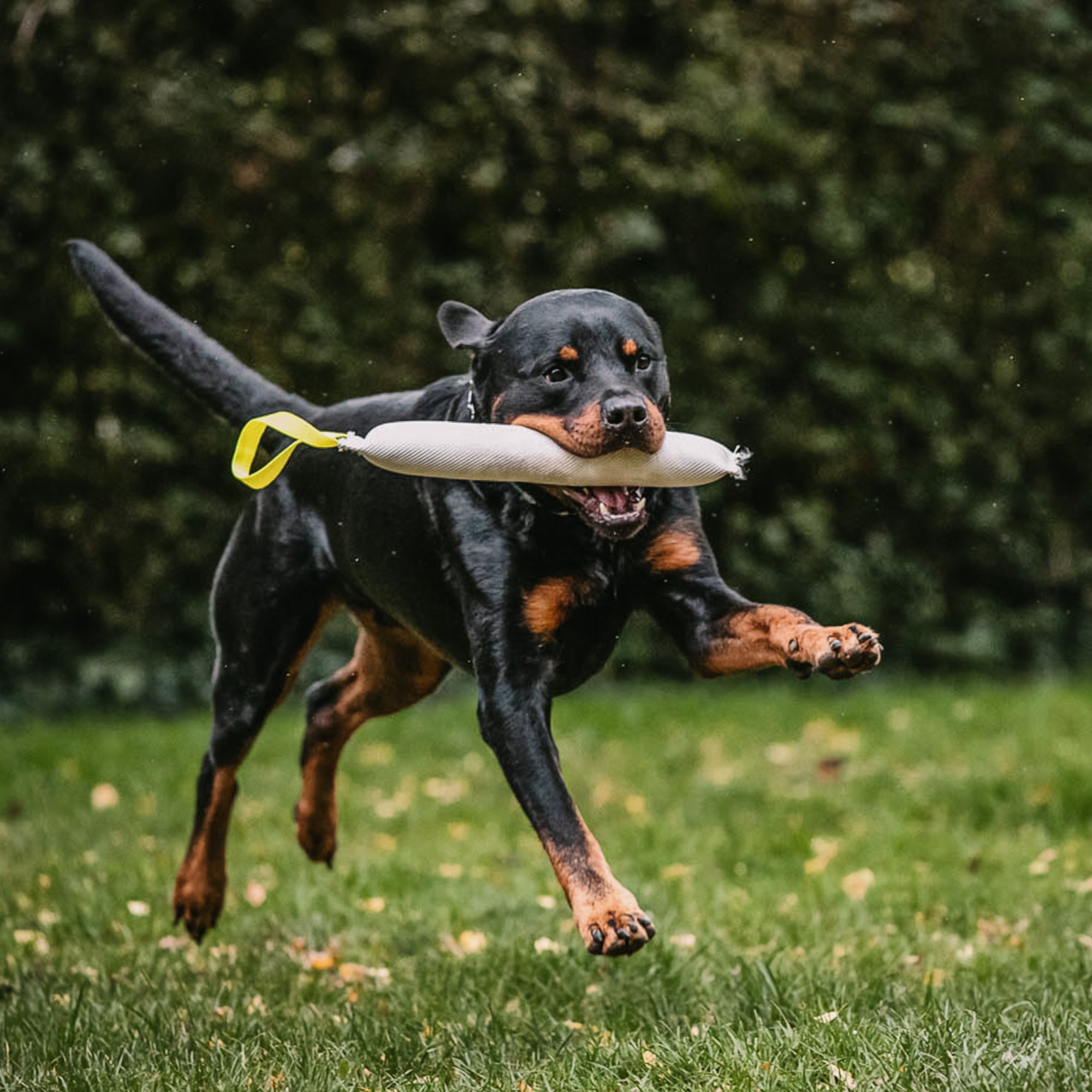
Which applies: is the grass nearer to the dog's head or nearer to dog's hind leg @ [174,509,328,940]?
dog's hind leg @ [174,509,328,940]

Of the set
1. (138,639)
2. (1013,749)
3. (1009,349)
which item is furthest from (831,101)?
(138,639)

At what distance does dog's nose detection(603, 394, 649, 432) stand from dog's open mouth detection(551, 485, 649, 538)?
0.47 feet

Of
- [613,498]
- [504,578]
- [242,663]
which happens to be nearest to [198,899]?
[242,663]

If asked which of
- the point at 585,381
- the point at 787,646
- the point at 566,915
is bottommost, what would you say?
the point at 566,915

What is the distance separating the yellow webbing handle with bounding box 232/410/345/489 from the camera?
3.20m

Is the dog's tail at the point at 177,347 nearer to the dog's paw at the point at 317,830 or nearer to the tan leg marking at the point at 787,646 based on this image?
the dog's paw at the point at 317,830

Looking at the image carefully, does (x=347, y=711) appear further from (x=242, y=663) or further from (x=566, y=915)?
(x=566, y=915)

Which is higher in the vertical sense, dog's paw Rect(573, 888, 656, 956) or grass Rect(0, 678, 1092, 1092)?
dog's paw Rect(573, 888, 656, 956)

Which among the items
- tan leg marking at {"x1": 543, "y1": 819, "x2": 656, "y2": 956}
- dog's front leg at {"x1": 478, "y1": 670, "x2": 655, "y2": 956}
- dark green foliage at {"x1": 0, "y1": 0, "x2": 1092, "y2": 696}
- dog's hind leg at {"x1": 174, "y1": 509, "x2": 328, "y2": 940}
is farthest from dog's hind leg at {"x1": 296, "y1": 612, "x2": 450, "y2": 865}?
dark green foliage at {"x1": 0, "y1": 0, "x2": 1092, "y2": 696}

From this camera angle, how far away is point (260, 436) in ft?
10.8

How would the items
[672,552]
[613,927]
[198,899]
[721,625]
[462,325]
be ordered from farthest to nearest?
[198,899] < [462,325] < [672,552] < [721,625] < [613,927]

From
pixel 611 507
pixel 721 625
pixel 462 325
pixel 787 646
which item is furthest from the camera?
pixel 462 325

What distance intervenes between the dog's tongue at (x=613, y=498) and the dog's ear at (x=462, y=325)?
48 centimetres

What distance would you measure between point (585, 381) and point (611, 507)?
0.26 m
